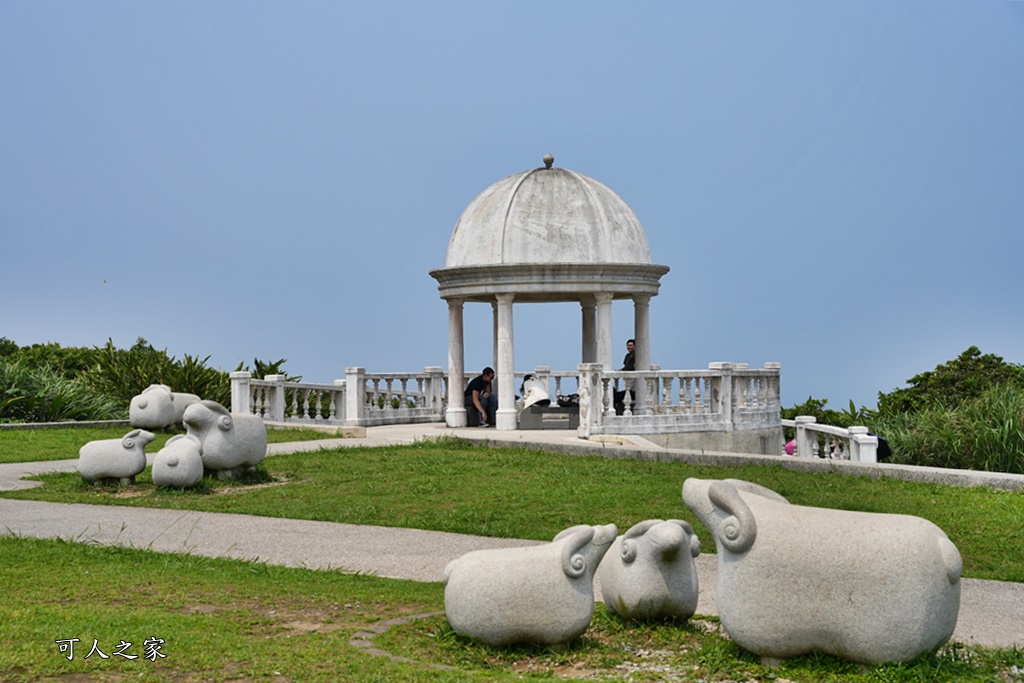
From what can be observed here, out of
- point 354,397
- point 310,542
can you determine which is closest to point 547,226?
point 354,397

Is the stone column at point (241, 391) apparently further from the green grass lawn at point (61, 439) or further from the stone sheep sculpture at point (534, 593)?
the stone sheep sculpture at point (534, 593)

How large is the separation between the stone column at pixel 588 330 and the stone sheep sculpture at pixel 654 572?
65.2 ft

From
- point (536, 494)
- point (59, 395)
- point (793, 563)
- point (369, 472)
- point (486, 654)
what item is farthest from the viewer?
point (59, 395)

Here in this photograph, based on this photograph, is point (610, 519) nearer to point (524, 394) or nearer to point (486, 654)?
point (486, 654)

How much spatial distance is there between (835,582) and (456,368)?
750 inches

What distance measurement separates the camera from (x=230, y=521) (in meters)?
13.4

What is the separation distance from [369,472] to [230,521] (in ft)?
13.6

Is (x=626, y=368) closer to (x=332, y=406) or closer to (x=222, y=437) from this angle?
(x=332, y=406)

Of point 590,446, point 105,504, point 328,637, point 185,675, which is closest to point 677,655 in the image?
point 328,637

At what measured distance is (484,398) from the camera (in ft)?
83.1

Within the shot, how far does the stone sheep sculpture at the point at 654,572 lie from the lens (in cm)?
794

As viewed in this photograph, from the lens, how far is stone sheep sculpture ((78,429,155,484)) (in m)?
16.2

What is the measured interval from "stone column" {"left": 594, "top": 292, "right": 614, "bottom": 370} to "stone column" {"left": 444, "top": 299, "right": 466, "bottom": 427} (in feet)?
10.4

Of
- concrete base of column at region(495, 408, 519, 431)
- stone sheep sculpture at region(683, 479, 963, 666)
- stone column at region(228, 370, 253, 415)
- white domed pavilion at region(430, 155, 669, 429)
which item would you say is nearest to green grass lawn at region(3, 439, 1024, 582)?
stone sheep sculpture at region(683, 479, 963, 666)
